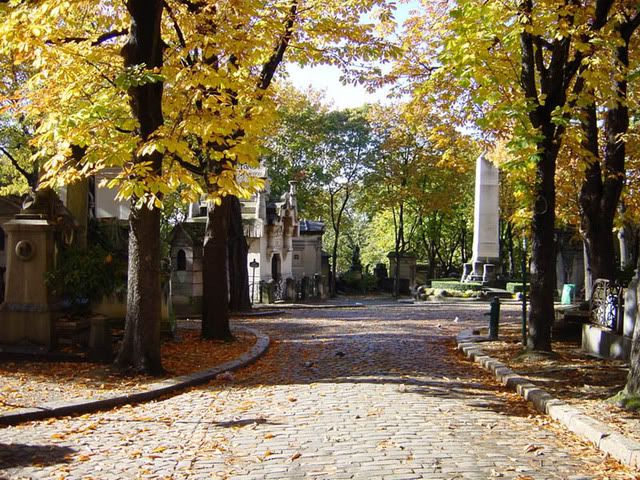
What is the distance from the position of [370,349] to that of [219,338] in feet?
10.5

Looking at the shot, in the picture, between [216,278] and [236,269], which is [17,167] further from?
[216,278]

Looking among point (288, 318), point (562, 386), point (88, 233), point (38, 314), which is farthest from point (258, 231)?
point (562, 386)

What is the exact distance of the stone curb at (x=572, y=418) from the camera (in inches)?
232

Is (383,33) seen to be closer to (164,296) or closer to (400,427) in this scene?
(164,296)

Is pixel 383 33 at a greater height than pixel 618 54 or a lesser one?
greater

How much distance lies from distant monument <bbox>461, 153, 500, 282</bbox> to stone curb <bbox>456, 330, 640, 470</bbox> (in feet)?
75.8

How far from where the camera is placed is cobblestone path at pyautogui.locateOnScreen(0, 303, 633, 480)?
5.59m

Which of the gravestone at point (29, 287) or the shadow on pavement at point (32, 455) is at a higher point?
the gravestone at point (29, 287)

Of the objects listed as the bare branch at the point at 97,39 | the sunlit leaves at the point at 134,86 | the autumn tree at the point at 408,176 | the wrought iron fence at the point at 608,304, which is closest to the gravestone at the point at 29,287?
the sunlit leaves at the point at 134,86

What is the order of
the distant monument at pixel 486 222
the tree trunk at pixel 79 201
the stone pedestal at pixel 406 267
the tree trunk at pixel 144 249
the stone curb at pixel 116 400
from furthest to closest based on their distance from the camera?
the stone pedestal at pixel 406 267 → the distant monument at pixel 486 222 → the tree trunk at pixel 79 201 → the tree trunk at pixel 144 249 → the stone curb at pixel 116 400

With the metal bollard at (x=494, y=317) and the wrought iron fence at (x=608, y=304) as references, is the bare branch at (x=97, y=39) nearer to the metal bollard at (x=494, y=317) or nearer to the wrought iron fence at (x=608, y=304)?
the metal bollard at (x=494, y=317)

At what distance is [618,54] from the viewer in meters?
12.7

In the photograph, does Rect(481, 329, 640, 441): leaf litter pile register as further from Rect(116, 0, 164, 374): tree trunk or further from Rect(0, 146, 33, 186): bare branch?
Rect(0, 146, 33, 186): bare branch

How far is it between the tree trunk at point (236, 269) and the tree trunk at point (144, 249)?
1337 centimetres
